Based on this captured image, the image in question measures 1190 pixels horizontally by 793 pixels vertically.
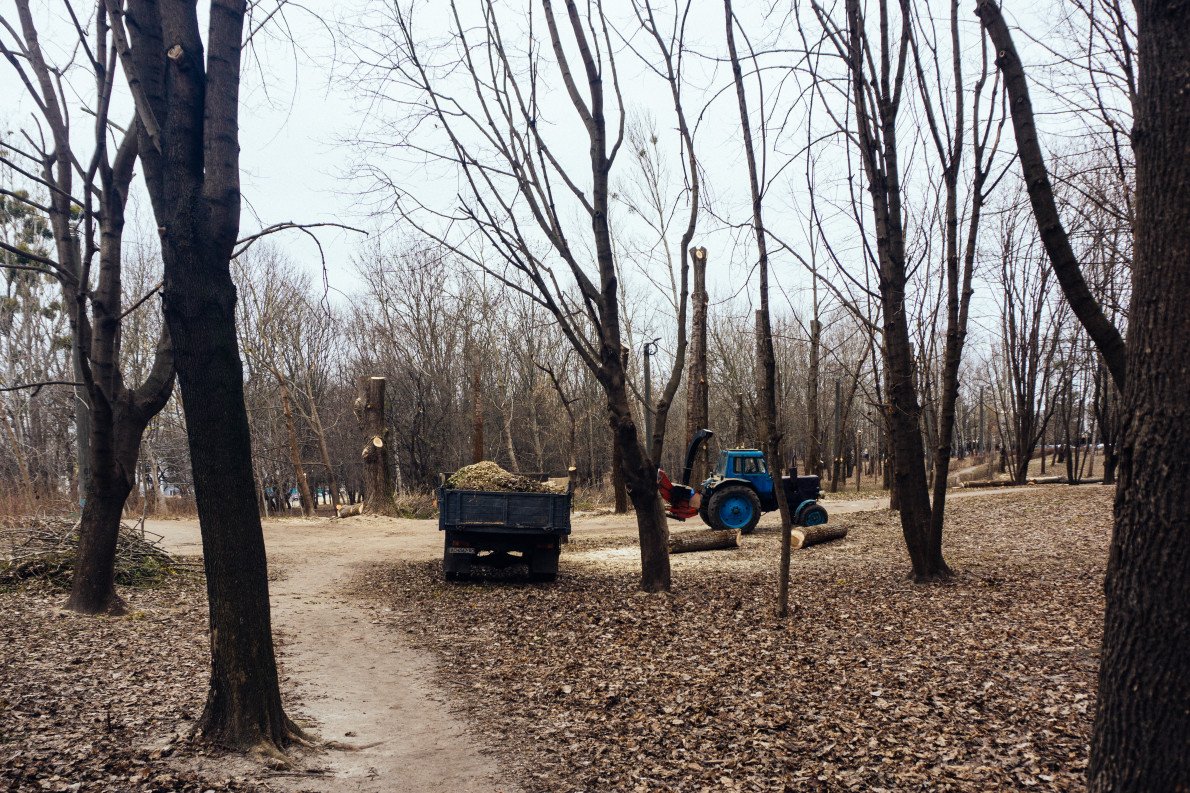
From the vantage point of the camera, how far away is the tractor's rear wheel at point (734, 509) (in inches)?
672

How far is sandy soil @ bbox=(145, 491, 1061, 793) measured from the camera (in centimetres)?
470

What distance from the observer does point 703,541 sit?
14.5 m

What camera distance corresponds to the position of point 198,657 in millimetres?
7145

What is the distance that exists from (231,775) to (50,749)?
3.55 ft

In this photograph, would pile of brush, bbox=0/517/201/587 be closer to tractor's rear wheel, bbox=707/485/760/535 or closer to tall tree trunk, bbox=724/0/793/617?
tall tree trunk, bbox=724/0/793/617

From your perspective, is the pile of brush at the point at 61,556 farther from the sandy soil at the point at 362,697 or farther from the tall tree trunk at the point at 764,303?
the tall tree trunk at the point at 764,303

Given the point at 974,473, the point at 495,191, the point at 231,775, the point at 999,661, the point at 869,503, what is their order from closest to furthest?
the point at 231,775 → the point at 999,661 → the point at 495,191 → the point at 869,503 → the point at 974,473

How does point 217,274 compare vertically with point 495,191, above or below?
below

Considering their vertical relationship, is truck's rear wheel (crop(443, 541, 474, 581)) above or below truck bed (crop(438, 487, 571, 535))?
below

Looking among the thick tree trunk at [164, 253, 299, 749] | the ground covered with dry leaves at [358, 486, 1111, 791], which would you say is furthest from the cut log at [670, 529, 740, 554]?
the thick tree trunk at [164, 253, 299, 749]

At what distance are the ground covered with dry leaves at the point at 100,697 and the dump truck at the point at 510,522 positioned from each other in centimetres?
347

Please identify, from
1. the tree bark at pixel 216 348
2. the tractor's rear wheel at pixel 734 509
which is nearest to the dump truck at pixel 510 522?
the tractor's rear wheel at pixel 734 509

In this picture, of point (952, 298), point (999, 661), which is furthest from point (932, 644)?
point (952, 298)

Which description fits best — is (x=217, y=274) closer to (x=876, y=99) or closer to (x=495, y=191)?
(x=495, y=191)
